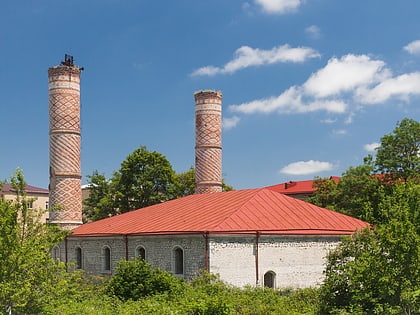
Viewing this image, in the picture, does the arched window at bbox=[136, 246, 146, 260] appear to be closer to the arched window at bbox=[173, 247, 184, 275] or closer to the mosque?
the mosque

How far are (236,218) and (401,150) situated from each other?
15.1m

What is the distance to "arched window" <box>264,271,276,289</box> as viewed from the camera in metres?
22.1

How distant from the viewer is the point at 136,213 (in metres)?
28.4

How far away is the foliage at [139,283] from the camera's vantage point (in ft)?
65.1

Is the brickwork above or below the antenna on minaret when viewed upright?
below

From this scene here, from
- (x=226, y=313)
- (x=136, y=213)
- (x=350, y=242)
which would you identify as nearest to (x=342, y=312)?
(x=350, y=242)

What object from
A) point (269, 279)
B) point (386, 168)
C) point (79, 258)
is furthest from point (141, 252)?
point (386, 168)

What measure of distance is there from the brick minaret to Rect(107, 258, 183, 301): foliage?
13584 mm

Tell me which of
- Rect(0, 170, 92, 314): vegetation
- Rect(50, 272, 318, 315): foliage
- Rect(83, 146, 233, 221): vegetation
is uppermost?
Rect(83, 146, 233, 221): vegetation

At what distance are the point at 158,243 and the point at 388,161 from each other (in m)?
15.7

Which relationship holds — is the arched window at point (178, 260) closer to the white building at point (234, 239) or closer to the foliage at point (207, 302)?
the white building at point (234, 239)

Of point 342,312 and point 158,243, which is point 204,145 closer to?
point 158,243

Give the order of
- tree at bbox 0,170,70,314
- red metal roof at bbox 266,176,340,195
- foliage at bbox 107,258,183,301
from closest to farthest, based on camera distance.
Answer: tree at bbox 0,170,70,314, foliage at bbox 107,258,183,301, red metal roof at bbox 266,176,340,195

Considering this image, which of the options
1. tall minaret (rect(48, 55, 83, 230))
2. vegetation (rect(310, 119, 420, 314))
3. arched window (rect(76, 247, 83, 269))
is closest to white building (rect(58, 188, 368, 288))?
arched window (rect(76, 247, 83, 269))
